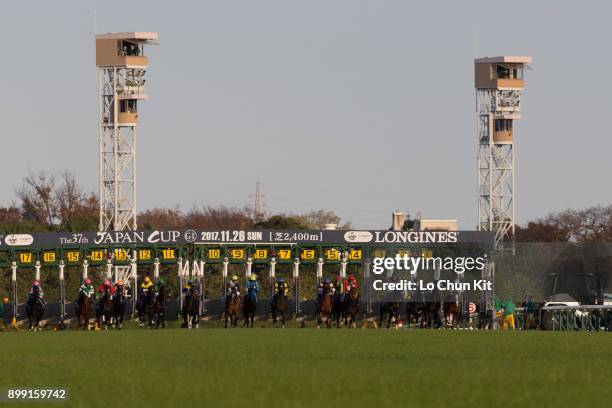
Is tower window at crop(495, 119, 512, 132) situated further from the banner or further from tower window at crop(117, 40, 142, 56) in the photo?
the banner

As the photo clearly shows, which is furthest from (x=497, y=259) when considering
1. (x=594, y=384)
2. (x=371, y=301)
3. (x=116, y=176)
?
(x=594, y=384)

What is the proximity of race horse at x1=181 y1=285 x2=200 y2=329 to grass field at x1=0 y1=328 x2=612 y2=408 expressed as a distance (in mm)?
19842

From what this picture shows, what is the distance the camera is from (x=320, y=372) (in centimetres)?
2314

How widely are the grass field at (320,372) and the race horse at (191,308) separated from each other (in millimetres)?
19842

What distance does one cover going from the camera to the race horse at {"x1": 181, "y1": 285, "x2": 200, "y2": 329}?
56062 mm

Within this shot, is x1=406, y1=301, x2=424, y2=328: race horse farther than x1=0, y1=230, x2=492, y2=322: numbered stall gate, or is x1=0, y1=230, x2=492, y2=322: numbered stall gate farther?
x1=0, y1=230, x2=492, y2=322: numbered stall gate

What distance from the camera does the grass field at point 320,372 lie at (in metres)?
18.5

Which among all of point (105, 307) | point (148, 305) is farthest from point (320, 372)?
point (148, 305)

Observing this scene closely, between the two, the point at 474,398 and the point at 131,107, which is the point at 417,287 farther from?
the point at 131,107

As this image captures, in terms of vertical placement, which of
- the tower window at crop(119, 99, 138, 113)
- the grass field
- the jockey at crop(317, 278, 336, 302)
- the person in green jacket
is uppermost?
the tower window at crop(119, 99, 138, 113)

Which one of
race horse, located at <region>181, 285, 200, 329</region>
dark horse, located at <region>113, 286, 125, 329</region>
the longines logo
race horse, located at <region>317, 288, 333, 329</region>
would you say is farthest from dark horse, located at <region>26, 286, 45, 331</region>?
the longines logo

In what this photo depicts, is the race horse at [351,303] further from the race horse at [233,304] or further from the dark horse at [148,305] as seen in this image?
the dark horse at [148,305]

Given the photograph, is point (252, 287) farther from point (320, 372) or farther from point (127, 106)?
point (127, 106)

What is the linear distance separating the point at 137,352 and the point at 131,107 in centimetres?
7506
